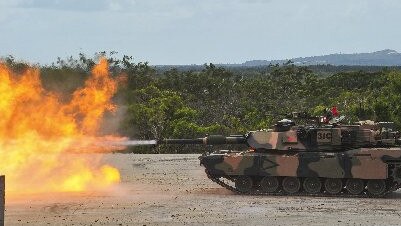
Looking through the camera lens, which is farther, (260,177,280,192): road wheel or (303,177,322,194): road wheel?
(260,177,280,192): road wheel

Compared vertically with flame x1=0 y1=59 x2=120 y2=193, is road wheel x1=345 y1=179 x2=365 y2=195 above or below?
below

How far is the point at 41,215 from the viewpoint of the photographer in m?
22.3

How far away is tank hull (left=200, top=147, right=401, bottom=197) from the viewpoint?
26.7 meters

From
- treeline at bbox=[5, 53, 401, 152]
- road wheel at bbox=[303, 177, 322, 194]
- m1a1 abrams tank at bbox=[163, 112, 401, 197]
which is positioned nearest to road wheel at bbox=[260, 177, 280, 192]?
m1a1 abrams tank at bbox=[163, 112, 401, 197]

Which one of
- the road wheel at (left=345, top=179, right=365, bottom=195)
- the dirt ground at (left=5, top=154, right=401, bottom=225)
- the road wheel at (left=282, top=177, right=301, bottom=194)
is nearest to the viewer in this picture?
the dirt ground at (left=5, top=154, right=401, bottom=225)

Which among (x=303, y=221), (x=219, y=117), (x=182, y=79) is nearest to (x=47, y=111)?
(x=303, y=221)

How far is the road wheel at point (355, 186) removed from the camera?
27.3 m

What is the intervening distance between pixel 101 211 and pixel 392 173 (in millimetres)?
10310

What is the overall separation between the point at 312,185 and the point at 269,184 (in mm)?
1590

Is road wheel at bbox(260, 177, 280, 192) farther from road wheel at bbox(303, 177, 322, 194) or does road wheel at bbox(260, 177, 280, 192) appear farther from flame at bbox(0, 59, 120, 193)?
flame at bbox(0, 59, 120, 193)

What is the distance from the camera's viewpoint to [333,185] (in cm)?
2759

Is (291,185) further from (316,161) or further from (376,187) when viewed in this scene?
(376,187)

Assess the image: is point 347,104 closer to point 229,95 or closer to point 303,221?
point 229,95

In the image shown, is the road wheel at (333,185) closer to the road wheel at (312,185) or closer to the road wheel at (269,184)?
the road wheel at (312,185)
